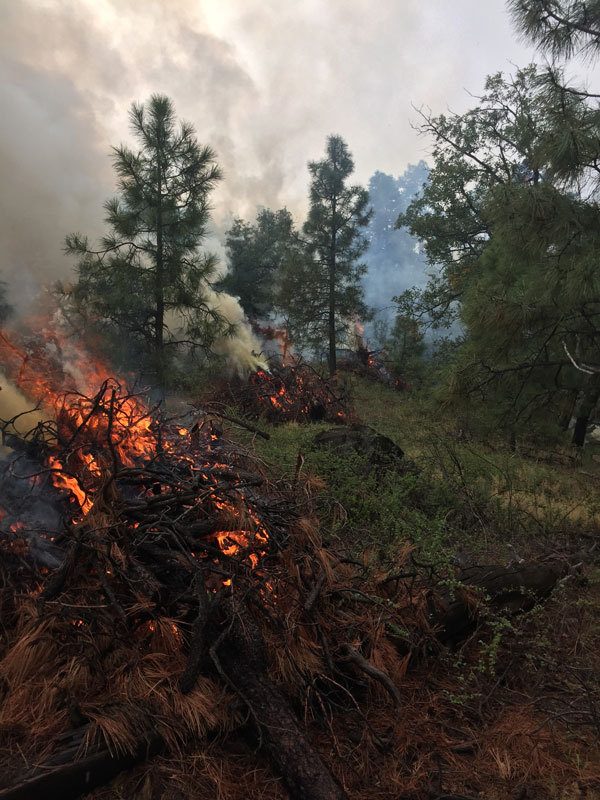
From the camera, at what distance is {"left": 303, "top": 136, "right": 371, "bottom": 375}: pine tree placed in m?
21.3

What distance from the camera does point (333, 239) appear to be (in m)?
21.6

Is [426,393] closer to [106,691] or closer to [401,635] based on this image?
[401,635]

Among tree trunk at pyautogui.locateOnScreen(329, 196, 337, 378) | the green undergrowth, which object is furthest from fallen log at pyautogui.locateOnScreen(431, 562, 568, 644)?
tree trunk at pyautogui.locateOnScreen(329, 196, 337, 378)

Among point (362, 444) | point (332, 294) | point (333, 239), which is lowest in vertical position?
point (362, 444)

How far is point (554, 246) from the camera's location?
24.1 ft

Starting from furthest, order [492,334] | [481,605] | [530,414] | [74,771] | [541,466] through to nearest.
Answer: [541,466] → [530,414] → [492,334] → [481,605] → [74,771]

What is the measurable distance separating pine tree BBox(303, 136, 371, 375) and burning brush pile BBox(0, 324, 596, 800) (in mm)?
18147

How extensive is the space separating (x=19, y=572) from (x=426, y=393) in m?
17.5

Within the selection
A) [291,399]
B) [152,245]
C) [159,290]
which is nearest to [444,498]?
[291,399]

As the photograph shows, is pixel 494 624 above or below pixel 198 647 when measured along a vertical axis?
above

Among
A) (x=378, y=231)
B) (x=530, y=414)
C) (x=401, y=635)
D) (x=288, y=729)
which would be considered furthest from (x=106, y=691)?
(x=378, y=231)

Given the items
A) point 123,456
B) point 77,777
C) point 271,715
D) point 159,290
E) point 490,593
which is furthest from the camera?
point 159,290

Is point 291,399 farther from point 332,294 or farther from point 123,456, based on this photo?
point 332,294

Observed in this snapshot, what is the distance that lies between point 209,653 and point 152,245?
11.2m
